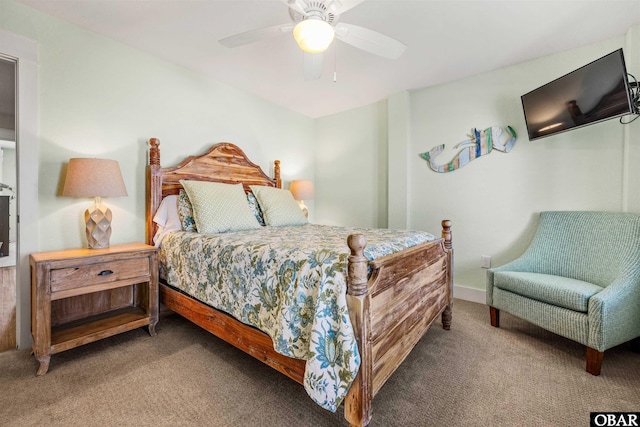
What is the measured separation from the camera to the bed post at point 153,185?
247 centimetres

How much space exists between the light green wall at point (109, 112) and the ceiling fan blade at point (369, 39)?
6.13ft

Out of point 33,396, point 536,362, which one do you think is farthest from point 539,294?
point 33,396

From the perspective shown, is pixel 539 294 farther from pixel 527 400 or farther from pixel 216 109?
pixel 216 109

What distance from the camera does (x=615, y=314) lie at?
1.67 m

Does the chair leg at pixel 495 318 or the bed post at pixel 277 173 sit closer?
the chair leg at pixel 495 318

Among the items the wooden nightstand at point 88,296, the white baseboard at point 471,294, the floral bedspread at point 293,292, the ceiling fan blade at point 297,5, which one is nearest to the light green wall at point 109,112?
the wooden nightstand at point 88,296

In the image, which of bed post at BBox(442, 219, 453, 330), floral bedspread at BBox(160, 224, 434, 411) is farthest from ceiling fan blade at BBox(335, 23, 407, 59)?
bed post at BBox(442, 219, 453, 330)

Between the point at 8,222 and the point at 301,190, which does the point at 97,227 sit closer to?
the point at 8,222

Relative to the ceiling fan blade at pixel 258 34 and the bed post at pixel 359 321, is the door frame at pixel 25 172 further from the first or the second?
the bed post at pixel 359 321

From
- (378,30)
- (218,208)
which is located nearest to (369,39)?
(378,30)

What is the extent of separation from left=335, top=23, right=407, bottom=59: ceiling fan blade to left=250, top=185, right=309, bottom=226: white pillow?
66.3 inches

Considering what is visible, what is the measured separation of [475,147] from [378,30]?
1613 mm

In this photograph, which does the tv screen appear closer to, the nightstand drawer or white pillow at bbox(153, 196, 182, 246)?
white pillow at bbox(153, 196, 182, 246)

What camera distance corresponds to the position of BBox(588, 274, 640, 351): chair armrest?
5.34ft
